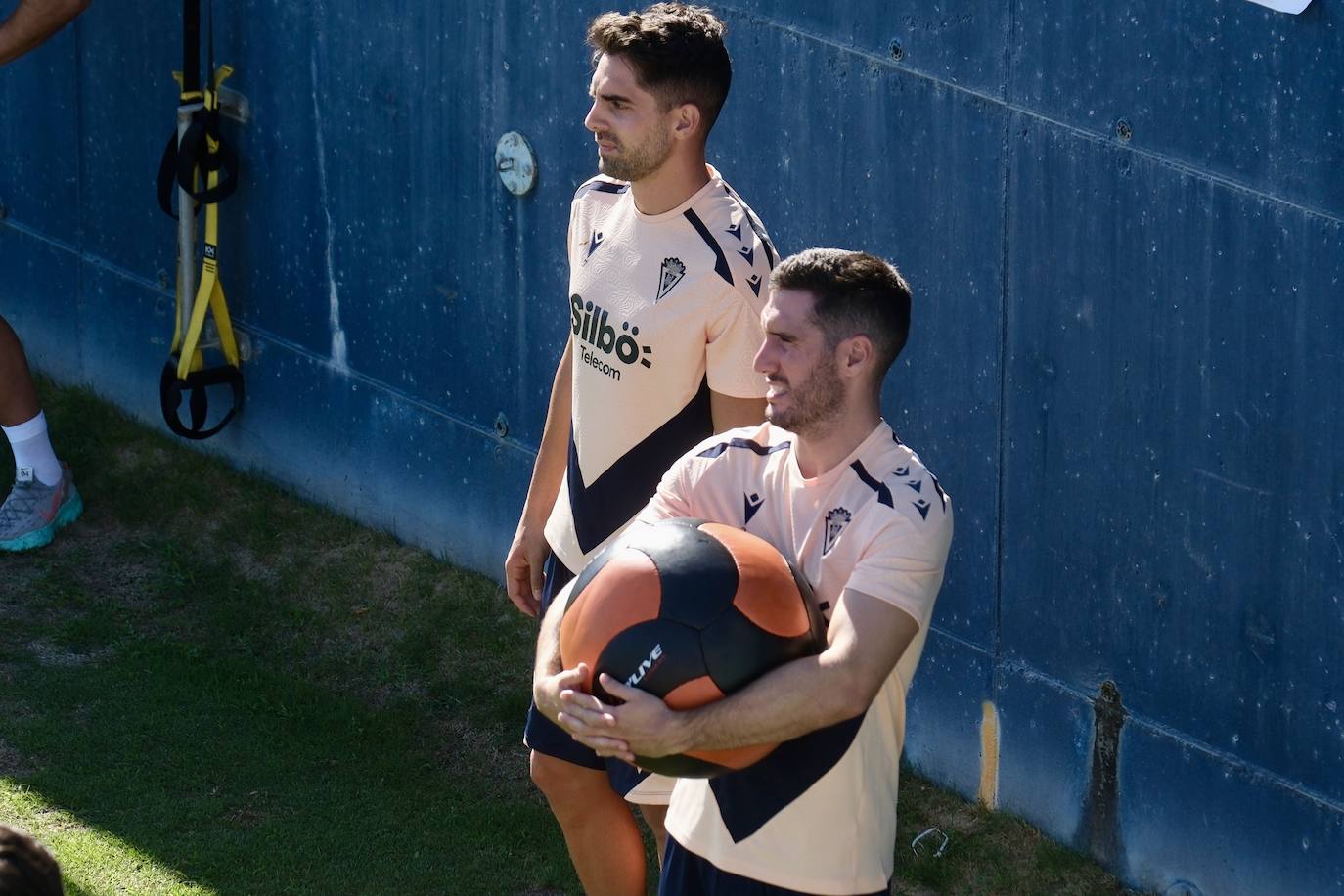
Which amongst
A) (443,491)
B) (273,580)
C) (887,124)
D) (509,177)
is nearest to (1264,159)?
(887,124)

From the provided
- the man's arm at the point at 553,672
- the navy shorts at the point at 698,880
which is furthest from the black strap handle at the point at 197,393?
the navy shorts at the point at 698,880


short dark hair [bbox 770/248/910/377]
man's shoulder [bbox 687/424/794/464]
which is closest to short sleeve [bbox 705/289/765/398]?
man's shoulder [bbox 687/424/794/464]

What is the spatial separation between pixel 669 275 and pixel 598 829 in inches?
56.8

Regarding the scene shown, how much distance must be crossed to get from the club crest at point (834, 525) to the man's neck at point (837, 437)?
0.33 feet

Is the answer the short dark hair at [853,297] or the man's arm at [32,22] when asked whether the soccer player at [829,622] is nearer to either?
the short dark hair at [853,297]

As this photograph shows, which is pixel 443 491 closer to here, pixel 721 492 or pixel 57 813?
pixel 57 813

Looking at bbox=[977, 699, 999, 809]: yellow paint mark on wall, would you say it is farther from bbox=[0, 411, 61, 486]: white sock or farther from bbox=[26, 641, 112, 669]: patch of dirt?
bbox=[0, 411, 61, 486]: white sock

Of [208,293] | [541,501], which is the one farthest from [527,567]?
[208,293]

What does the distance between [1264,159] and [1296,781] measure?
1562mm

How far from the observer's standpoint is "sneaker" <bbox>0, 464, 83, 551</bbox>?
7.54 meters

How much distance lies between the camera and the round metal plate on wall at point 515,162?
6.69 meters

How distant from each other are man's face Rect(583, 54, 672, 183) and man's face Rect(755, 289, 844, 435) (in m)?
0.90

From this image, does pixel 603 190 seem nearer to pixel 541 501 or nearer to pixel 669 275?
pixel 669 275

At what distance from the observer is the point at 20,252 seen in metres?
8.89
